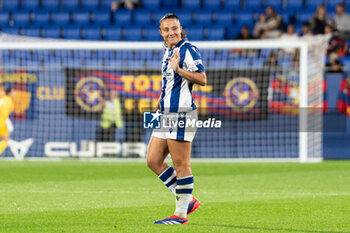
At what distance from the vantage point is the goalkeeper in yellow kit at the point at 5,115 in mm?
14789

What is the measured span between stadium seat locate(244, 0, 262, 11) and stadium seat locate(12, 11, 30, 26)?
5.78m

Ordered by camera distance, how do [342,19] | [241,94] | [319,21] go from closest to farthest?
[241,94] < [319,21] < [342,19]

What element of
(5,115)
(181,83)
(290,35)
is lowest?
(5,115)

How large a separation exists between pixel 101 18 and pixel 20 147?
5.75m

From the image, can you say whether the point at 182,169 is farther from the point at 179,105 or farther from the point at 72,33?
the point at 72,33

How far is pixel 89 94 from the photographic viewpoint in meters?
15.2

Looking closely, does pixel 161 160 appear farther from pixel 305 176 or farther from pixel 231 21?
pixel 231 21

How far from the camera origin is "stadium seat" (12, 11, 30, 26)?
65.2 ft

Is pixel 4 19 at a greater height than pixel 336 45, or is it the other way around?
pixel 4 19

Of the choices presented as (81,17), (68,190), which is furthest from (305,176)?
(81,17)

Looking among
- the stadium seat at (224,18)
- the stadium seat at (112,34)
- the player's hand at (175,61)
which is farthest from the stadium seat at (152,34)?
the player's hand at (175,61)

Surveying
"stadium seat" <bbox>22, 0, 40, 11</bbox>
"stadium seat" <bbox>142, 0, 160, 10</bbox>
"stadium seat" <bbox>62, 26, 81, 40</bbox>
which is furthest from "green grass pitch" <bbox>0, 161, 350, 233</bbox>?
"stadium seat" <bbox>22, 0, 40, 11</bbox>

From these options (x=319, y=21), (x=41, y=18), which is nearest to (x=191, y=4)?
(x=319, y=21)

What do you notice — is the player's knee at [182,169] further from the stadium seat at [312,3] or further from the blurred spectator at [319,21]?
the stadium seat at [312,3]
